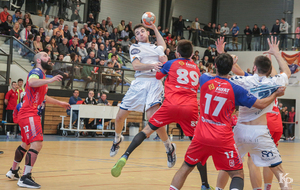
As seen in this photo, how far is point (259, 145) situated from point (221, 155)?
593 mm

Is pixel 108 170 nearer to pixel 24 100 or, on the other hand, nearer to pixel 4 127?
pixel 24 100

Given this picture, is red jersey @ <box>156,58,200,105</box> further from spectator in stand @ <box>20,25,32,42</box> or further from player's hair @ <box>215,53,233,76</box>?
spectator in stand @ <box>20,25,32,42</box>

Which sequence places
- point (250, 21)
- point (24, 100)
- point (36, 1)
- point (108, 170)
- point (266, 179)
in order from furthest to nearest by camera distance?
point (250, 21) → point (36, 1) → point (108, 170) → point (24, 100) → point (266, 179)

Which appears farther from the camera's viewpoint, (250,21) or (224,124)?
(250,21)

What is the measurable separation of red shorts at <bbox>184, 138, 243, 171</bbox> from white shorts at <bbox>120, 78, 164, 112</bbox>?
2052mm

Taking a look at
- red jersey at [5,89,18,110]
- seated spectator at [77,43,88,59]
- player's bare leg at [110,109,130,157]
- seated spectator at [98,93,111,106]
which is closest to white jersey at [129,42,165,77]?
player's bare leg at [110,109,130,157]

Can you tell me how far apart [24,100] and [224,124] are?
10.2 feet

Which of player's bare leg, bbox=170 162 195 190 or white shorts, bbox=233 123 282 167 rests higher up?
white shorts, bbox=233 123 282 167

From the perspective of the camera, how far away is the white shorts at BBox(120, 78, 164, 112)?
20.1ft

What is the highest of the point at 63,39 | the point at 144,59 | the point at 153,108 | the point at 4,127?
the point at 63,39

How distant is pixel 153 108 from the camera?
6086mm

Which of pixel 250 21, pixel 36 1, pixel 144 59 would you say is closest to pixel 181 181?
pixel 144 59

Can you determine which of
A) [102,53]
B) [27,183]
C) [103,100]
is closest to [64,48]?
[102,53]

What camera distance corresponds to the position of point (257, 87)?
4598mm
